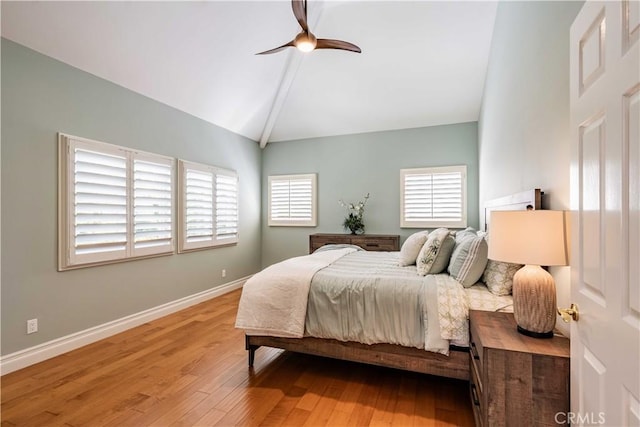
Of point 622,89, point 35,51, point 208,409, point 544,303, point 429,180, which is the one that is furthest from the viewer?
point 429,180

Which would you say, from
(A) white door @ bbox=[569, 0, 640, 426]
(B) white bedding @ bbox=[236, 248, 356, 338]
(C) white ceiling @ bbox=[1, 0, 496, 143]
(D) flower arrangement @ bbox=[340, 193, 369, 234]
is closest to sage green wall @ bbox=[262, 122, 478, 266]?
(D) flower arrangement @ bbox=[340, 193, 369, 234]

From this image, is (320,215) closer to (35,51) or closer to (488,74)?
(488,74)

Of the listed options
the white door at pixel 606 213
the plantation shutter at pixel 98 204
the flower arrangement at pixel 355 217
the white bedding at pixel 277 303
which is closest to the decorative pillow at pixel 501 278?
the white door at pixel 606 213

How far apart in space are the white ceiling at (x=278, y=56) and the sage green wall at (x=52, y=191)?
202mm

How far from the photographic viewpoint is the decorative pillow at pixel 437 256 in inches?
98.7

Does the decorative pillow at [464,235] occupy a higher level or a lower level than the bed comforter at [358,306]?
higher

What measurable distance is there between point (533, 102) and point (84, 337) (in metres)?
4.38

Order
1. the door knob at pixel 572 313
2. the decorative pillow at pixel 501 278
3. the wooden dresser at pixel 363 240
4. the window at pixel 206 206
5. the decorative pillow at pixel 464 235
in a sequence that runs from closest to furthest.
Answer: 1. the door knob at pixel 572 313
2. the decorative pillow at pixel 501 278
3. the decorative pillow at pixel 464 235
4. the window at pixel 206 206
5. the wooden dresser at pixel 363 240

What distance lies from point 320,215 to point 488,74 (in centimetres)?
338

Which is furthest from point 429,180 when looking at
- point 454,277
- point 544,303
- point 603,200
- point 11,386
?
point 11,386

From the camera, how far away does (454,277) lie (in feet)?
7.54

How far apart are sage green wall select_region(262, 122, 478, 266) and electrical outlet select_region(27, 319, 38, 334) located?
3661 millimetres

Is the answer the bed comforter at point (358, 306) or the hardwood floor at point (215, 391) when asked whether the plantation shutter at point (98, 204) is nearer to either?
the hardwood floor at point (215, 391)

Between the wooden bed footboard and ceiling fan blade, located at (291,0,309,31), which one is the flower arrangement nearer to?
the wooden bed footboard
